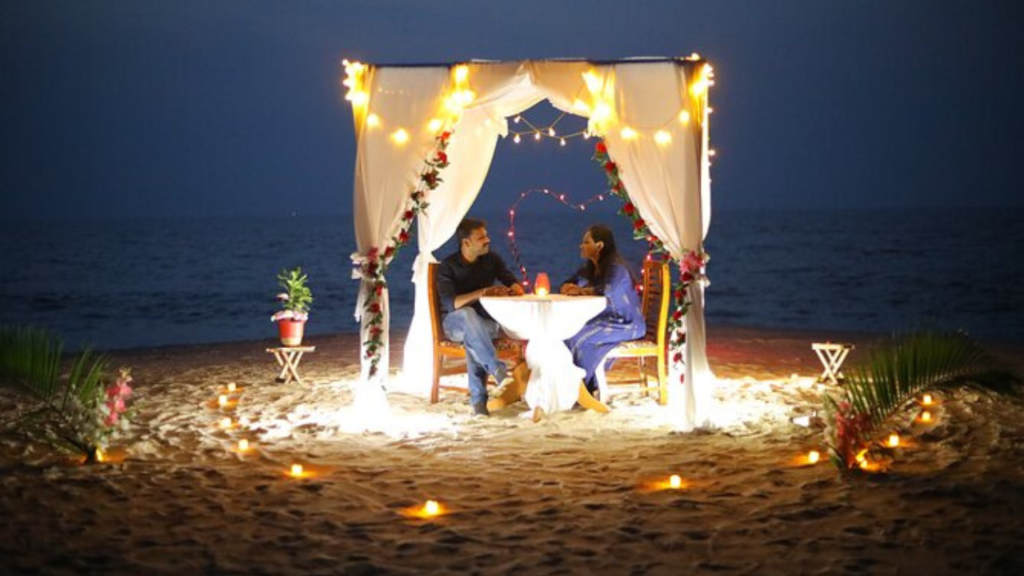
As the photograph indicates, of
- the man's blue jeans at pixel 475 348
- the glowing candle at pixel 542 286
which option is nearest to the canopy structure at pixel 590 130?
the man's blue jeans at pixel 475 348

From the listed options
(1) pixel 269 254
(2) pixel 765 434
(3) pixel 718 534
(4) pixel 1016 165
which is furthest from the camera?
(4) pixel 1016 165

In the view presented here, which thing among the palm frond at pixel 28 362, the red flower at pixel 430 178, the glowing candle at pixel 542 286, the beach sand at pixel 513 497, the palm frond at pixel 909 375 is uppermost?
the red flower at pixel 430 178

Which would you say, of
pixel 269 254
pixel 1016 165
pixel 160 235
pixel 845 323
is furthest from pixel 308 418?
pixel 1016 165

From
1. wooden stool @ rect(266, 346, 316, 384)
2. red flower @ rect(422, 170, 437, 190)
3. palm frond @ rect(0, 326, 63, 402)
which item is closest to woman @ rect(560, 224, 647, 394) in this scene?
red flower @ rect(422, 170, 437, 190)

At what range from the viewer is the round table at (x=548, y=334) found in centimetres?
821

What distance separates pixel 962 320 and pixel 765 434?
16907 mm

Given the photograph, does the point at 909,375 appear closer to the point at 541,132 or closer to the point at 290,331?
the point at 541,132

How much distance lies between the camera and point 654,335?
9023mm

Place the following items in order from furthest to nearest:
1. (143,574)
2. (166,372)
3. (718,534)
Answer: (166,372)
(718,534)
(143,574)

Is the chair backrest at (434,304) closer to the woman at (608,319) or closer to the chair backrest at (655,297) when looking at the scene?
the woman at (608,319)

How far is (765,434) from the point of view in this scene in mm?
7480

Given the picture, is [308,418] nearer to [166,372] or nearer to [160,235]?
[166,372]

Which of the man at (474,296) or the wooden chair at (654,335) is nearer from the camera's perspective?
the man at (474,296)

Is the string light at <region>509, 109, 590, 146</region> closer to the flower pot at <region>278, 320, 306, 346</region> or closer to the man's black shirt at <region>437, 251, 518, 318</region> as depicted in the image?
the man's black shirt at <region>437, 251, 518, 318</region>
